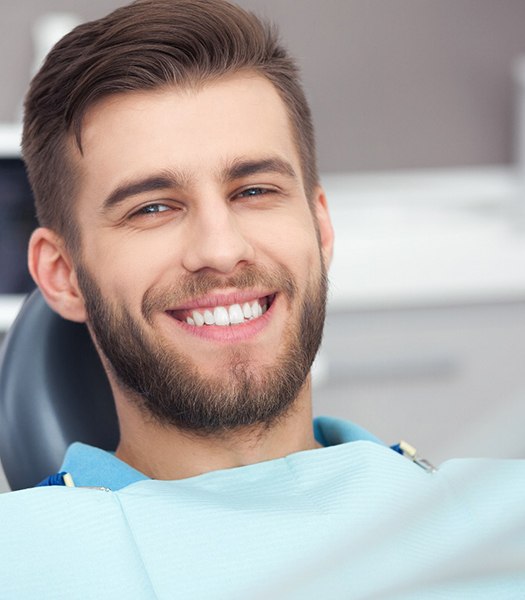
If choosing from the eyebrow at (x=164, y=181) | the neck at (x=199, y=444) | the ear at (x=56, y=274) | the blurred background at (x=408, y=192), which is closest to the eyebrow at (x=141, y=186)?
the eyebrow at (x=164, y=181)

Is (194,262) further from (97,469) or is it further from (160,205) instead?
(97,469)

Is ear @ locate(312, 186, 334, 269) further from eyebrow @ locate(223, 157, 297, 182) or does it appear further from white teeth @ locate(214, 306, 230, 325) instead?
white teeth @ locate(214, 306, 230, 325)

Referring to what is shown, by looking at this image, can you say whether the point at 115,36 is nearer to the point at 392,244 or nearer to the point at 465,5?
the point at 392,244

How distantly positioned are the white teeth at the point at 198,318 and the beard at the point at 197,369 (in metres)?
0.02

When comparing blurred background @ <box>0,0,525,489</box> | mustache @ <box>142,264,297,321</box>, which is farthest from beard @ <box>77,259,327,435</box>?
blurred background @ <box>0,0,525,489</box>

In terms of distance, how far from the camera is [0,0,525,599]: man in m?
1.00

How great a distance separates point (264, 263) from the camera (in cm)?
111

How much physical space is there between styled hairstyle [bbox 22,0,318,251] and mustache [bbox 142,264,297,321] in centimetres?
15

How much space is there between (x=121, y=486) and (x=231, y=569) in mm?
179

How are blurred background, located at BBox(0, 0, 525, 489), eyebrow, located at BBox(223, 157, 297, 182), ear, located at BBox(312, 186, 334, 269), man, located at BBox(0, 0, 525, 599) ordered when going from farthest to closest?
blurred background, located at BBox(0, 0, 525, 489) < ear, located at BBox(312, 186, 334, 269) < eyebrow, located at BBox(223, 157, 297, 182) < man, located at BBox(0, 0, 525, 599)

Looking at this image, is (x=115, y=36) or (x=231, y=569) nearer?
(x=231, y=569)

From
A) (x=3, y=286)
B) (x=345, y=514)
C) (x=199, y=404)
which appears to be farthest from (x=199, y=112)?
(x=3, y=286)

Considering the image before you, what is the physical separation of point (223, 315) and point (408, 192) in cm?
185

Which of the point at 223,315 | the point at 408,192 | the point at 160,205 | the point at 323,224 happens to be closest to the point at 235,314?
the point at 223,315
